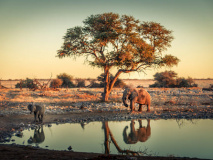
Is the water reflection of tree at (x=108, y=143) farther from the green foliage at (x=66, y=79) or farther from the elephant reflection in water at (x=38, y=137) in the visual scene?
the green foliage at (x=66, y=79)

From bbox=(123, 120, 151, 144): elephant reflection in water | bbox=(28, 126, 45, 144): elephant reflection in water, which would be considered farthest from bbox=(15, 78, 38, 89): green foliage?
bbox=(123, 120, 151, 144): elephant reflection in water

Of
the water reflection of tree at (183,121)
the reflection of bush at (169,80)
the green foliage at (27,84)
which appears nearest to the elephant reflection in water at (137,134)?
the water reflection of tree at (183,121)

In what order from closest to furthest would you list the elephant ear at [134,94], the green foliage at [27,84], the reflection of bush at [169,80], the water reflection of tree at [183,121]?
the water reflection of tree at [183,121] < the elephant ear at [134,94] < the green foliage at [27,84] < the reflection of bush at [169,80]

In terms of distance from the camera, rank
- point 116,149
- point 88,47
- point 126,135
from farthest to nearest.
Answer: point 88,47
point 126,135
point 116,149

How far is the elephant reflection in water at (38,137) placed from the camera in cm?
999

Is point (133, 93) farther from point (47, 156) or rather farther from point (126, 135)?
point (47, 156)

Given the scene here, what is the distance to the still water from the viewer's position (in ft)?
28.7

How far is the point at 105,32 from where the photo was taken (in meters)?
22.7

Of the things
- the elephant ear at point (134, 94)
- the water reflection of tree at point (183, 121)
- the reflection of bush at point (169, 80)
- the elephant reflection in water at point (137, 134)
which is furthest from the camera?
the reflection of bush at point (169, 80)

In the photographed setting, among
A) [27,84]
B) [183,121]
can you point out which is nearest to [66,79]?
[27,84]

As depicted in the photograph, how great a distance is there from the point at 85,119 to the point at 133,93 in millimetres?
4710

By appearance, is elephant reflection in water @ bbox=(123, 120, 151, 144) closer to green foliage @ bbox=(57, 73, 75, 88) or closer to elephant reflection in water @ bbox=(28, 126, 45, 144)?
elephant reflection in water @ bbox=(28, 126, 45, 144)

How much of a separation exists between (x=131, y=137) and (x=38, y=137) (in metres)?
4.17

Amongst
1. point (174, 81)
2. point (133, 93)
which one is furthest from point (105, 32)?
point (174, 81)
